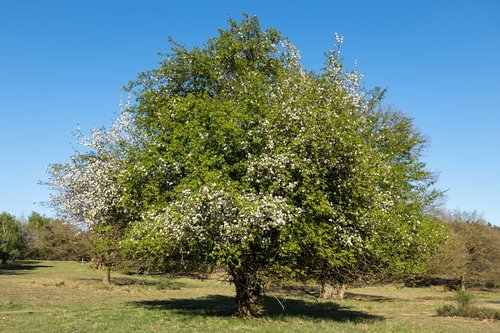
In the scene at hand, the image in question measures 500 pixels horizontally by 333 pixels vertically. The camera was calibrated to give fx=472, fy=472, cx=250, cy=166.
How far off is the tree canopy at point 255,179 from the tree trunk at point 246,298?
8cm

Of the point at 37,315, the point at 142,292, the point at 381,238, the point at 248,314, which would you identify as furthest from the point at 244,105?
the point at 142,292

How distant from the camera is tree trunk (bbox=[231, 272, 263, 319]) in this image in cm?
2545

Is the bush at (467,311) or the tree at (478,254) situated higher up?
the tree at (478,254)

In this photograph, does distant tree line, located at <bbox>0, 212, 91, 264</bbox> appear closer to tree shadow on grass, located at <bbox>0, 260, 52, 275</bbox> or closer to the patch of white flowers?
tree shadow on grass, located at <bbox>0, 260, 52, 275</bbox>

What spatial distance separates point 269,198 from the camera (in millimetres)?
20750

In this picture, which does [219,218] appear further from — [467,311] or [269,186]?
[467,311]

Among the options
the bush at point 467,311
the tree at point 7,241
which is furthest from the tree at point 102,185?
the tree at point 7,241

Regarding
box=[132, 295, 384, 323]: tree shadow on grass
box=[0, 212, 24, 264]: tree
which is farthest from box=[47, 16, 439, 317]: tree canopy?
box=[0, 212, 24, 264]: tree

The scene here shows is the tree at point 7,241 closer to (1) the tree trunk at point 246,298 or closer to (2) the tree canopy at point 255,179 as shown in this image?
(2) the tree canopy at point 255,179

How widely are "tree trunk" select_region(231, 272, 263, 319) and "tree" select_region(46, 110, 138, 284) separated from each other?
6.91 m

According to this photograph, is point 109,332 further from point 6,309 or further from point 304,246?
point 6,309

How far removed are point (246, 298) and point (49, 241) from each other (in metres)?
62.3

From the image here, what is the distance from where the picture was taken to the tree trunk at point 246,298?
2545 centimetres

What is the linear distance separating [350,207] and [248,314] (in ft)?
28.8
